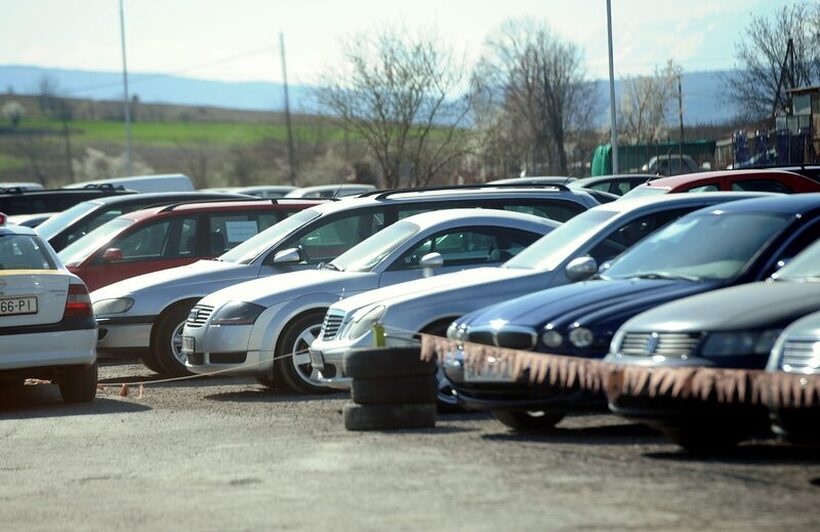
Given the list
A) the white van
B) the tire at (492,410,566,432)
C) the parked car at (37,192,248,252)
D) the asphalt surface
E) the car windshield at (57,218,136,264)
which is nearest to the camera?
the asphalt surface

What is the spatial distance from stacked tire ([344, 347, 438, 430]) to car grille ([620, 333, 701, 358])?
6.45 ft

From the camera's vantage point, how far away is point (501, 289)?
11.6m

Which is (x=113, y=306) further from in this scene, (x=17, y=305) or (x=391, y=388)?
(x=391, y=388)

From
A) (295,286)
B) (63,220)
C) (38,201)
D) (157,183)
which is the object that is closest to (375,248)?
(295,286)

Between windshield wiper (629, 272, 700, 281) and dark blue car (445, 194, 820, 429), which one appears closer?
dark blue car (445, 194, 820, 429)

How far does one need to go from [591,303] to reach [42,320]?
217 inches

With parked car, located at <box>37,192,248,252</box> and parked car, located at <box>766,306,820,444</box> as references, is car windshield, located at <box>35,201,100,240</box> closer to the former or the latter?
parked car, located at <box>37,192,248,252</box>

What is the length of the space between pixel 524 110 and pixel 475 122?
1803mm

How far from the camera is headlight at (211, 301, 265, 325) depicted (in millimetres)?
13672

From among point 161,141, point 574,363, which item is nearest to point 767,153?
point 574,363

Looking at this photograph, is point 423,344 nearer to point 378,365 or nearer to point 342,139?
point 378,365

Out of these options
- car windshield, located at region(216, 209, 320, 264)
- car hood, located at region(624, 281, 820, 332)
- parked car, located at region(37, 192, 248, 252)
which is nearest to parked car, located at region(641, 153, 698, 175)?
parked car, located at region(37, 192, 248, 252)

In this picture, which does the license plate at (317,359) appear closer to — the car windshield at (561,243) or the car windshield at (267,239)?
the car windshield at (561,243)

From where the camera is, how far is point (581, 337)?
9.80m
